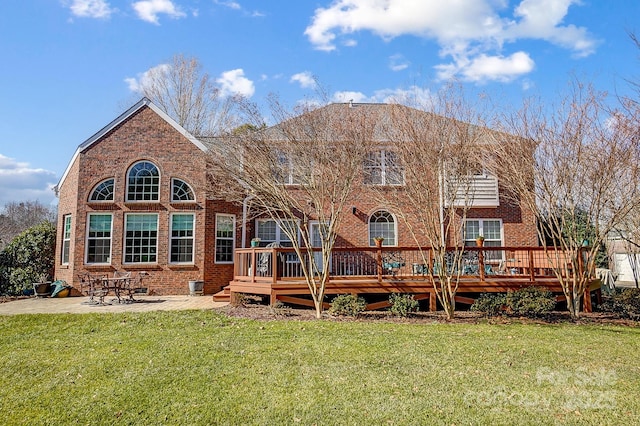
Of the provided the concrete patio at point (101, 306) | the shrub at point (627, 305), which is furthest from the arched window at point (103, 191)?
the shrub at point (627, 305)

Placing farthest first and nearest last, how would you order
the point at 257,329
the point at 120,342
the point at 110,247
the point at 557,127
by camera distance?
the point at 110,247, the point at 557,127, the point at 257,329, the point at 120,342

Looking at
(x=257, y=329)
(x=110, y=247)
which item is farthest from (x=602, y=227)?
(x=110, y=247)

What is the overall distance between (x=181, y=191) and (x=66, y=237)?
16.0ft

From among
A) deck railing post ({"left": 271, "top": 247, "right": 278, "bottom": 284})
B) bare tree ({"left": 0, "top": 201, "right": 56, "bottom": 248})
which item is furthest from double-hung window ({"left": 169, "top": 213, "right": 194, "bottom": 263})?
bare tree ({"left": 0, "top": 201, "right": 56, "bottom": 248})

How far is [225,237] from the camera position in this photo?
14.5m

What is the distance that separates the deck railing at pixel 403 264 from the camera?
34.3ft

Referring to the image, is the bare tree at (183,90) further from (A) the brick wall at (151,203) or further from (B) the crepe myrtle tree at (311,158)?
(B) the crepe myrtle tree at (311,158)

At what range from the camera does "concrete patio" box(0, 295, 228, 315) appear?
10.4m

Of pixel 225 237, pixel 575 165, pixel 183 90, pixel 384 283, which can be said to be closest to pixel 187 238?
pixel 225 237

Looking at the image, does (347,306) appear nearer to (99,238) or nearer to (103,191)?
(99,238)

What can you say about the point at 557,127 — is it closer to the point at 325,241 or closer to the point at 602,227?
the point at 602,227

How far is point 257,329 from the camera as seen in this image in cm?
796

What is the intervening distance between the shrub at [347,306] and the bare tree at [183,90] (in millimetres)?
20608

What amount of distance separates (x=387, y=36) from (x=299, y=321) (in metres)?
7.83
